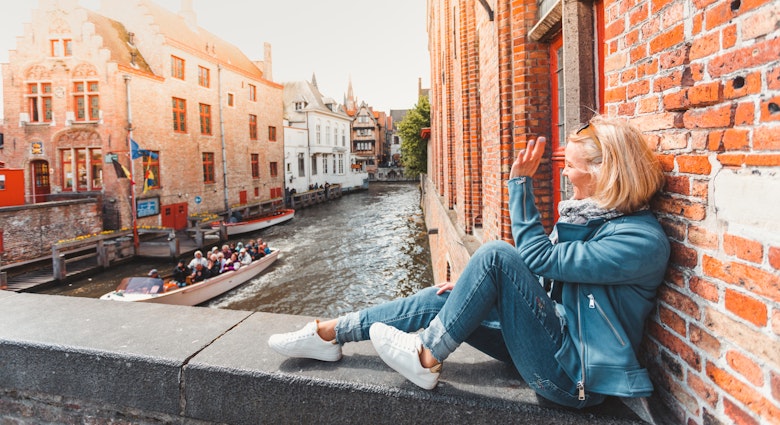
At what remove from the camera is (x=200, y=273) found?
46.4 feet

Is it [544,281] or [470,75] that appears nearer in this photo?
[544,281]

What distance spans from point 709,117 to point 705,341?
28.3 inches

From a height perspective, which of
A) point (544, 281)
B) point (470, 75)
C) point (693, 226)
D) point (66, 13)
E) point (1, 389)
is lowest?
point (1, 389)

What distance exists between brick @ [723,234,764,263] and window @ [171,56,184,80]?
26.9 meters

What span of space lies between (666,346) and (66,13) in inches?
1055

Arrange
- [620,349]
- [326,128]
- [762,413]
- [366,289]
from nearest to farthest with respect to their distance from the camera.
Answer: [762,413]
[620,349]
[366,289]
[326,128]

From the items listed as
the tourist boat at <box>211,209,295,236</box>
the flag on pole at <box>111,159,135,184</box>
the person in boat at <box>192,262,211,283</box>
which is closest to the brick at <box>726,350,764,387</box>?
the person in boat at <box>192,262,211,283</box>

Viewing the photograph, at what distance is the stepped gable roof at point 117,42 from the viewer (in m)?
21.1

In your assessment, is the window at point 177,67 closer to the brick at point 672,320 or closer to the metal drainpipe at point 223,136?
the metal drainpipe at point 223,136

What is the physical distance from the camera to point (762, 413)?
1187 mm

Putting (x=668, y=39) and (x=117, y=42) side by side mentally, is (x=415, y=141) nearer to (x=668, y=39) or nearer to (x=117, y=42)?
(x=117, y=42)

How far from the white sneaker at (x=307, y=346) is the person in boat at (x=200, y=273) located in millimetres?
13241

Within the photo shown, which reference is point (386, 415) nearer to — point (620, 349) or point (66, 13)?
point (620, 349)

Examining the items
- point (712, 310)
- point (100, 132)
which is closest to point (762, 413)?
point (712, 310)
